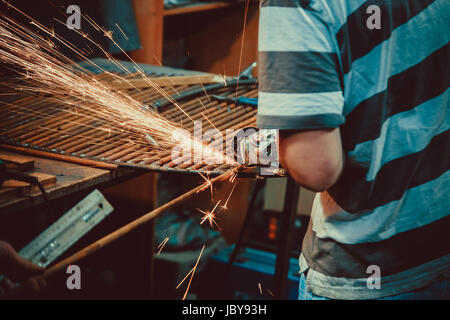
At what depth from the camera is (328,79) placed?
0.83m

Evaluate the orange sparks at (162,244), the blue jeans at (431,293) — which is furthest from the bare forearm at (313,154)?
the orange sparks at (162,244)

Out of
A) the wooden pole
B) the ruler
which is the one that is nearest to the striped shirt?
the wooden pole

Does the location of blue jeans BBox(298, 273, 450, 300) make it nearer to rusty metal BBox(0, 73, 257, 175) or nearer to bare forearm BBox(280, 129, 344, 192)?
bare forearm BBox(280, 129, 344, 192)

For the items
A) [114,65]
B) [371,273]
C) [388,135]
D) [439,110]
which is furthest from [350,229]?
[114,65]

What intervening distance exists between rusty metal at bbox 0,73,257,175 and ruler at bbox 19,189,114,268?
0.54 ft

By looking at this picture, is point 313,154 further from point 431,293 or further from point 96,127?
point 96,127

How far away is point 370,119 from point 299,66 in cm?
23

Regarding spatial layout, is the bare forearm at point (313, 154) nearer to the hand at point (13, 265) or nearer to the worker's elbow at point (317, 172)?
the worker's elbow at point (317, 172)

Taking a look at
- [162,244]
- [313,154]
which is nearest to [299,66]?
[313,154]

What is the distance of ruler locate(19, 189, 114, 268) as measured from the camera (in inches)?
56.7

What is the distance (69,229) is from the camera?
1.46 m

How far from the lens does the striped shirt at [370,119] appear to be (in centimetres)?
83

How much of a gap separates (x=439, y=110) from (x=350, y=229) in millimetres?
351
